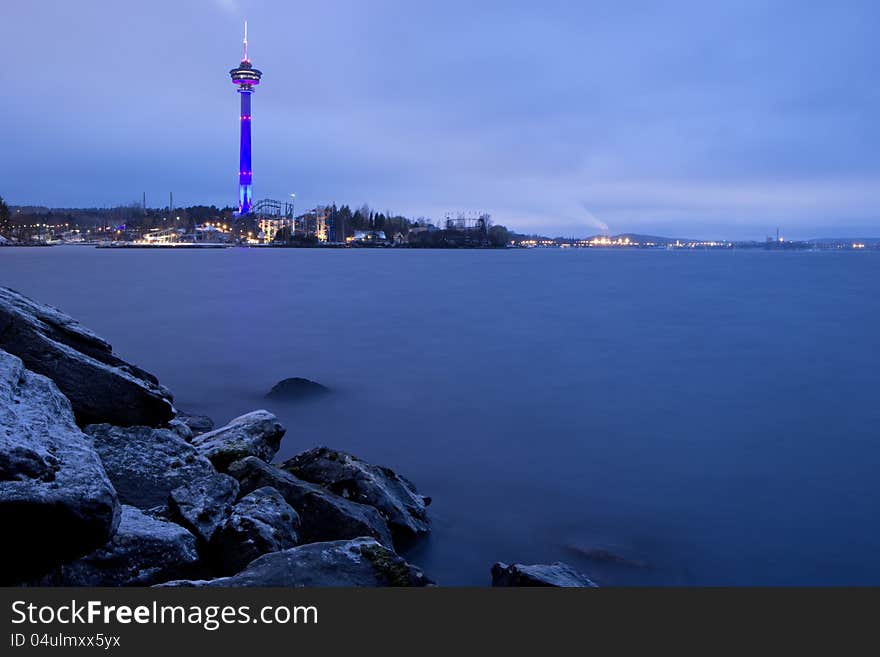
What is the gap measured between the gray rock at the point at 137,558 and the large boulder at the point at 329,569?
54 cm

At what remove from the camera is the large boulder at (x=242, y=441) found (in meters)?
7.55

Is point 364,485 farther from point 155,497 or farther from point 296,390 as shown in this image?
point 296,390

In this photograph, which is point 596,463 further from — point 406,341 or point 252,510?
point 406,341

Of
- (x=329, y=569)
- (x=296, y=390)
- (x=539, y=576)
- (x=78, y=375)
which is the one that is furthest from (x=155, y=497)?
(x=296, y=390)

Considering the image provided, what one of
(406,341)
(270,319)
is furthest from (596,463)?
(270,319)

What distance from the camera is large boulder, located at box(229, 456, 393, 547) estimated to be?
621cm

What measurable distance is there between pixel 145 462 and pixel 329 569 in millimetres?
2943

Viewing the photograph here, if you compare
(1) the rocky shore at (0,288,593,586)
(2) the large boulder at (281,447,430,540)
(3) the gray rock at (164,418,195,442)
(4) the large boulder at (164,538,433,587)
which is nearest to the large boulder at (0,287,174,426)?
(1) the rocky shore at (0,288,593,586)

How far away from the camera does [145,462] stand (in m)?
6.45

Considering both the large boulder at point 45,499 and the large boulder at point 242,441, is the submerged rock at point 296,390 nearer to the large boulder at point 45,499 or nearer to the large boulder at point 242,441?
the large boulder at point 242,441

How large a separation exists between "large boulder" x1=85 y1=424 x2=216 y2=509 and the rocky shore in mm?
16

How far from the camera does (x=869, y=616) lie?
14.2 ft

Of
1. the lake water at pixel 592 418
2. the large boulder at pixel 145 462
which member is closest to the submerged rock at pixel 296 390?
the lake water at pixel 592 418

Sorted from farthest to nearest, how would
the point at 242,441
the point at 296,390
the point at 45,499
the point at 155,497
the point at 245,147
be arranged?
1. the point at 245,147
2. the point at 296,390
3. the point at 242,441
4. the point at 155,497
5. the point at 45,499
